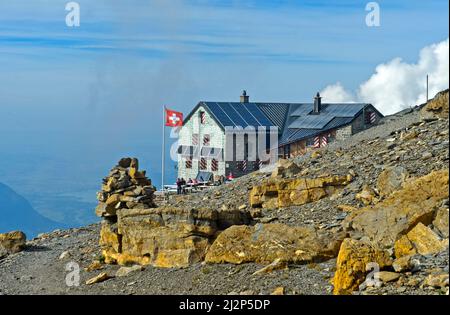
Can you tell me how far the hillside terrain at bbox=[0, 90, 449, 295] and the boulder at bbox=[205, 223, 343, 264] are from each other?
0.11 feet

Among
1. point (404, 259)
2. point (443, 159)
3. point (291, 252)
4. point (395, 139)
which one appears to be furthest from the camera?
point (395, 139)

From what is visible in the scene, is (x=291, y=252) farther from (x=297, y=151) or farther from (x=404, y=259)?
(x=297, y=151)

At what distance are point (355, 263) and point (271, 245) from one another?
5.61 meters

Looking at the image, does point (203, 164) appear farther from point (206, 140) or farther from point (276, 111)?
→ point (276, 111)

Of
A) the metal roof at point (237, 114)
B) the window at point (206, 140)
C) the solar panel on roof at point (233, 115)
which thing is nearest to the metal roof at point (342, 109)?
the metal roof at point (237, 114)

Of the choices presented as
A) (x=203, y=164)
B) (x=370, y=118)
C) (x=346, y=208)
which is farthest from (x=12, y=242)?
(x=370, y=118)

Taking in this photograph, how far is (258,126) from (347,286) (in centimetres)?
4996

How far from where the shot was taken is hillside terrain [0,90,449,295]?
26.9 meters

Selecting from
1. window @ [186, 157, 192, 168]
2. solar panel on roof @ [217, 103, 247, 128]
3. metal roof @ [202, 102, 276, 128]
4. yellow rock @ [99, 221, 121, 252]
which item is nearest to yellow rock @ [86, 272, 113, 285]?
yellow rock @ [99, 221, 121, 252]

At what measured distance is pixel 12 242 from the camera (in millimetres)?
43000

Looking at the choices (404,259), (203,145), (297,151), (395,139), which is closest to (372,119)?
(297,151)

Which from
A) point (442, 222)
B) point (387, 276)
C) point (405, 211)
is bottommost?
point (387, 276)

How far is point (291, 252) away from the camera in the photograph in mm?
30469

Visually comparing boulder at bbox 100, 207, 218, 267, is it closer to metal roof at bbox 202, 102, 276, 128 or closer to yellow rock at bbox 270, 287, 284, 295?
yellow rock at bbox 270, 287, 284, 295
